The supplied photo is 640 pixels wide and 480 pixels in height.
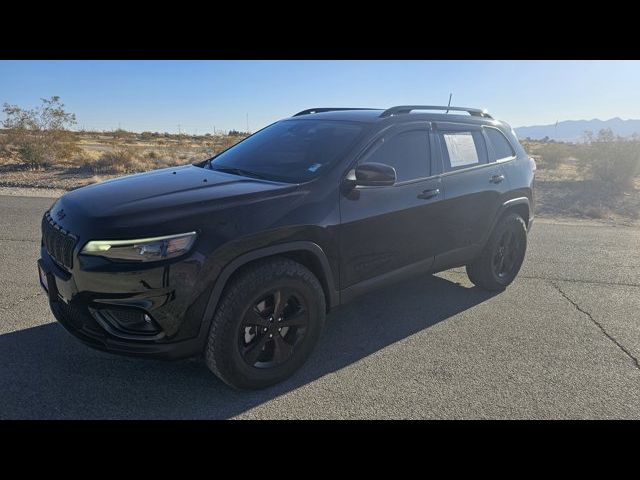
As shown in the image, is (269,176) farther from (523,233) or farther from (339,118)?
(523,233)

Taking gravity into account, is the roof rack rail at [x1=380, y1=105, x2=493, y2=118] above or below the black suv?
above

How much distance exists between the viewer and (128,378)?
9.43ft

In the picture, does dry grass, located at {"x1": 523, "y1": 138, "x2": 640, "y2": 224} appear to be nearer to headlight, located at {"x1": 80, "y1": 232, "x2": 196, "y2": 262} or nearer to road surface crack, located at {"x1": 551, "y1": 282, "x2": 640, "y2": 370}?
road surface crack, located at {"x1": 551, "y1": 282, "x2": 640, "y2": 370}

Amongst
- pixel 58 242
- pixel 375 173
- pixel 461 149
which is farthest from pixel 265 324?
pixel 461 149

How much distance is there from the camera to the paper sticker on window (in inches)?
156

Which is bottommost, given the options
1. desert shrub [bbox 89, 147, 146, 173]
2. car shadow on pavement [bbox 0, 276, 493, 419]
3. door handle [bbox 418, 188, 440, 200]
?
car shadow on pavement [bbox 0, 276, 493, 419]

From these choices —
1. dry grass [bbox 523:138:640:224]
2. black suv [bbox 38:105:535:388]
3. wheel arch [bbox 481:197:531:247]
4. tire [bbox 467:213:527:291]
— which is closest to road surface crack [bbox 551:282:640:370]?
tire [bbox 467:213:527:291]

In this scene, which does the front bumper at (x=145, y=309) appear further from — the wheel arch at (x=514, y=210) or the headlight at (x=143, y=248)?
the wheel arch at (x=514, y=210)

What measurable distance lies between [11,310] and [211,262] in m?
2.56

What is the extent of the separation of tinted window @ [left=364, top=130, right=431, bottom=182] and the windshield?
26cm

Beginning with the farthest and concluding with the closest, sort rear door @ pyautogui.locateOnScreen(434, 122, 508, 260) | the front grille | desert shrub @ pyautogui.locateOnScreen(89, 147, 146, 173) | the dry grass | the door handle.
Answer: desert shrub @ pyautogui.locateOnScreen(89, 147, 146, 173)
the dry grass
rear door @ pyautogui.locateOnScreen(434, 122, 508, 260)
the door handle
the front grille

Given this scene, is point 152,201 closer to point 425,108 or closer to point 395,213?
point 395,213

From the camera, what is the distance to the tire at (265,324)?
8.38ft
